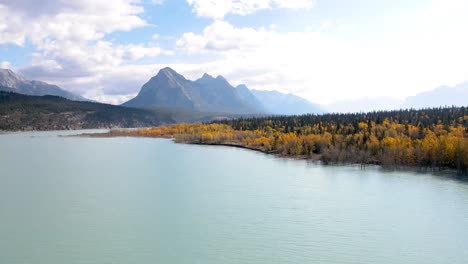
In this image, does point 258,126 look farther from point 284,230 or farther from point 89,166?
point 284,230

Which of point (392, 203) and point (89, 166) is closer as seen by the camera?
point (392, 203)

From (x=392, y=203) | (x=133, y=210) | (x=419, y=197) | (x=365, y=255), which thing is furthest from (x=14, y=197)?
(x=419, y=197)

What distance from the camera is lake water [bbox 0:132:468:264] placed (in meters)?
26.3

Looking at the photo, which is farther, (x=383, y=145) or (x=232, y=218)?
(x=383, y=145)

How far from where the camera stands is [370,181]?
55781mm

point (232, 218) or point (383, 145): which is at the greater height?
point (383, 145)

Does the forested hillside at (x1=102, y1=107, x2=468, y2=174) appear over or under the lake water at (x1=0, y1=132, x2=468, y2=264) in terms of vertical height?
over

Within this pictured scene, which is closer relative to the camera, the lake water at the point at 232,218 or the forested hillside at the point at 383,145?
the lake water at the point at 232,218

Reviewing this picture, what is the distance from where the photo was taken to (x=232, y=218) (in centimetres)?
3491

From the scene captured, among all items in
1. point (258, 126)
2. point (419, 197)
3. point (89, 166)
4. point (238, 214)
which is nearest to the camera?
point (238, 214)

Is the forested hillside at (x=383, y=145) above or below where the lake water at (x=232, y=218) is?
above

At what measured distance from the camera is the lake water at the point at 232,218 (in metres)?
26.3

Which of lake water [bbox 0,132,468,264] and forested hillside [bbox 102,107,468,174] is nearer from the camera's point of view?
lake water [bbox 0,132,468,264]

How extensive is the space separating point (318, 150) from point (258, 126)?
67738mm
